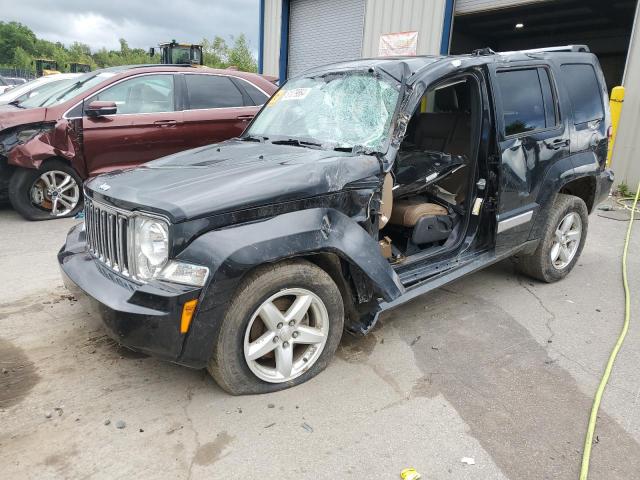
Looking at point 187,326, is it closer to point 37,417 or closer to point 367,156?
point 37,417

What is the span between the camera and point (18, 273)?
172 inches

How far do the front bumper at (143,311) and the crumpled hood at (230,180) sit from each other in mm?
363

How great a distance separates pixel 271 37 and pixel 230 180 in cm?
1288

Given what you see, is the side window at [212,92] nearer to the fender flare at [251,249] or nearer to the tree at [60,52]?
the fender flare at [251,249]

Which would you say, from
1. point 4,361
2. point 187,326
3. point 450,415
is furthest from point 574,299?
point 4,361

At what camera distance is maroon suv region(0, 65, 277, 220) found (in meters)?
5.82

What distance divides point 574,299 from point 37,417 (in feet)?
13.3

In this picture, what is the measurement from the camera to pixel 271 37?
1414 cm

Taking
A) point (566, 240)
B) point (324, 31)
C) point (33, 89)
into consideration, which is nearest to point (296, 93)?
point (566, 240)

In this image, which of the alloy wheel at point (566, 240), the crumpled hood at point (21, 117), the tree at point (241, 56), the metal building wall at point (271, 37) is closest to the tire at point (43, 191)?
the crumpled hood at point (21, 117)

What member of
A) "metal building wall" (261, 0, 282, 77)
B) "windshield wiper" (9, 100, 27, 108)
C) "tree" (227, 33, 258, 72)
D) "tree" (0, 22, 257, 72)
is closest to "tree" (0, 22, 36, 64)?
"tree" (0, 22, 257, 72)

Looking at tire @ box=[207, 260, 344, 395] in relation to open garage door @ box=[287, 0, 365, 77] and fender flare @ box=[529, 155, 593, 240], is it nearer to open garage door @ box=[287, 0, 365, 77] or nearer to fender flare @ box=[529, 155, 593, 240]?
fender flare @ box=[529, 155, 593, 240]

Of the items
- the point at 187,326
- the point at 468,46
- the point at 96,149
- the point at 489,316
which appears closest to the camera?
the point at 187,326

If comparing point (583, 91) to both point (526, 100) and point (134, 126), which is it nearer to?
point (526, 100)
